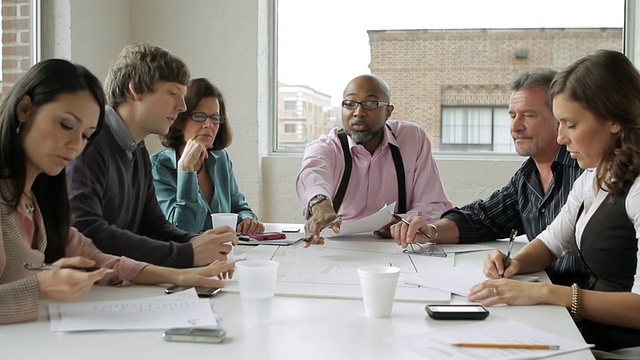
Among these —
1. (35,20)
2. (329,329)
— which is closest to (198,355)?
(329,329)

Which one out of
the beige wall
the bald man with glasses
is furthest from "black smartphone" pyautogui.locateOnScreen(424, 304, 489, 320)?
the beige wall

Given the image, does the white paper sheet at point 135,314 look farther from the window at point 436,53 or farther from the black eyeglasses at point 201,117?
the window at point 436,53

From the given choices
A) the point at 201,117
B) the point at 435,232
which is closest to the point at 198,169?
the point at 201,117

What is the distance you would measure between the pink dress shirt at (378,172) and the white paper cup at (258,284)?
1.56m

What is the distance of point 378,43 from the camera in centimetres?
441

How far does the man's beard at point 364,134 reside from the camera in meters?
2.98

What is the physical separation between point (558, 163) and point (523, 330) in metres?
1.15

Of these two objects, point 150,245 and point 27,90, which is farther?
point 150,245

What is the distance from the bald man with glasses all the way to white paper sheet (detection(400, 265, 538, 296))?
3.63ft

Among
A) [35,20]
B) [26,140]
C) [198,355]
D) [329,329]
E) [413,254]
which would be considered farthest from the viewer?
[35,20]

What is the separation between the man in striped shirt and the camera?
7.36 ft

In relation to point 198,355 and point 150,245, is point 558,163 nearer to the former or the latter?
point 150,245

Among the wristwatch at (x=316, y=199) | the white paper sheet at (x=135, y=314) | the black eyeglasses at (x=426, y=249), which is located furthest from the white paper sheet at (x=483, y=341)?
the wristwatch at (x=316, y=199)

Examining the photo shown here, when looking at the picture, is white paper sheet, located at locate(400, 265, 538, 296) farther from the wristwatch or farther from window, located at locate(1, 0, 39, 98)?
window, located at locate(1, 0, 39, 98)
